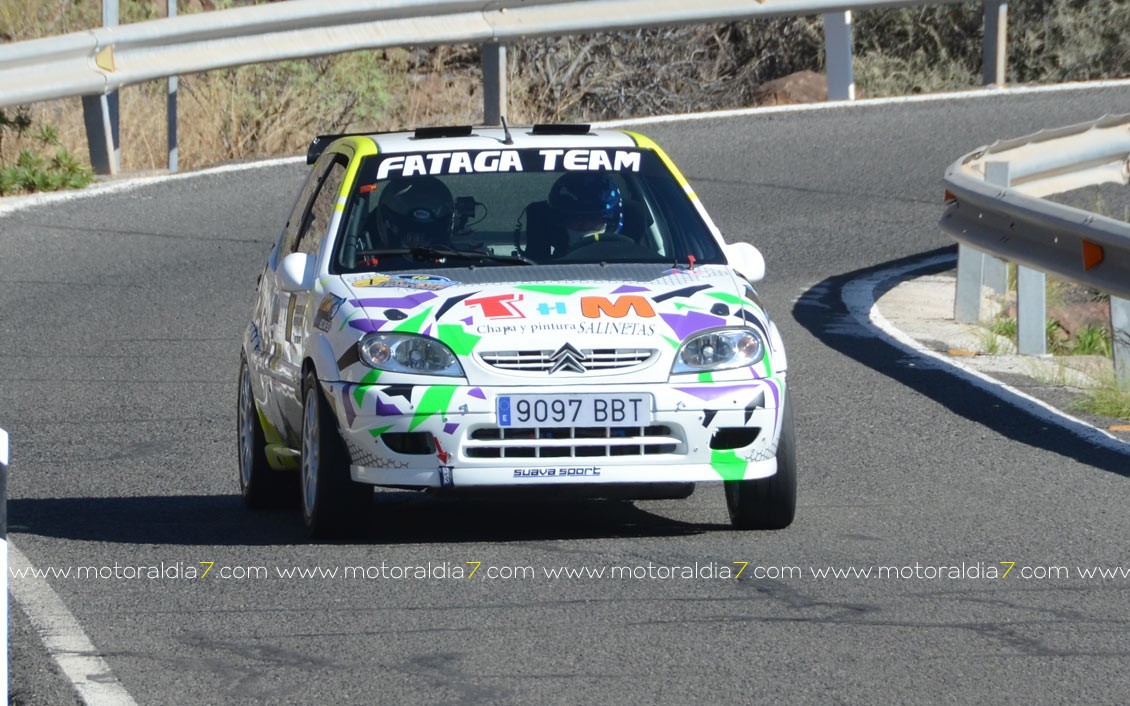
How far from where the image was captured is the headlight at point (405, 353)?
701 centimetres

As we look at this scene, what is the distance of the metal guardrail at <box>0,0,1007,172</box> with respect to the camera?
592 inches

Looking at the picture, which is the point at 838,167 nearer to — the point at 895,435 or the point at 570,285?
the point at 895,435

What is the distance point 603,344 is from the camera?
6992 mm

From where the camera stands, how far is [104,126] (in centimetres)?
1576

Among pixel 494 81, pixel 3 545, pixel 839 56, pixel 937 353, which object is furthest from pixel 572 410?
pixel 839 56

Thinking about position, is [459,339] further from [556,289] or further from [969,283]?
[969,283]

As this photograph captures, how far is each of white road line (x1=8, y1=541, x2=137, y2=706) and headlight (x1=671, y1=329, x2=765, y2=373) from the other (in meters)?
2.22

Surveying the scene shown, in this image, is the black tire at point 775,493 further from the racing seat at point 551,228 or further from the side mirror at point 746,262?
the racing seat at point 551,228

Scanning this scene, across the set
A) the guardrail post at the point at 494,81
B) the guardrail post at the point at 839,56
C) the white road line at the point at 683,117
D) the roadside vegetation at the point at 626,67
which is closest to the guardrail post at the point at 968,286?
the white road line at the point at 683,117

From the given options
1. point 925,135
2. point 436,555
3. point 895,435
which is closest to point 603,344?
point 436,555

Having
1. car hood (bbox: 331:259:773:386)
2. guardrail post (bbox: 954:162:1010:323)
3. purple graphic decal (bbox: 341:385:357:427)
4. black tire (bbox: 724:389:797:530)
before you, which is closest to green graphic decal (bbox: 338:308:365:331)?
car hood (bbox: 331:259:773:386)

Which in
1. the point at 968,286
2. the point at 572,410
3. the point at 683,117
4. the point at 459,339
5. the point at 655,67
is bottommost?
the point at 968,286

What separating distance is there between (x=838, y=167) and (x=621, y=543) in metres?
9.87

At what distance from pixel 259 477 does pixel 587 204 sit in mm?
1719
